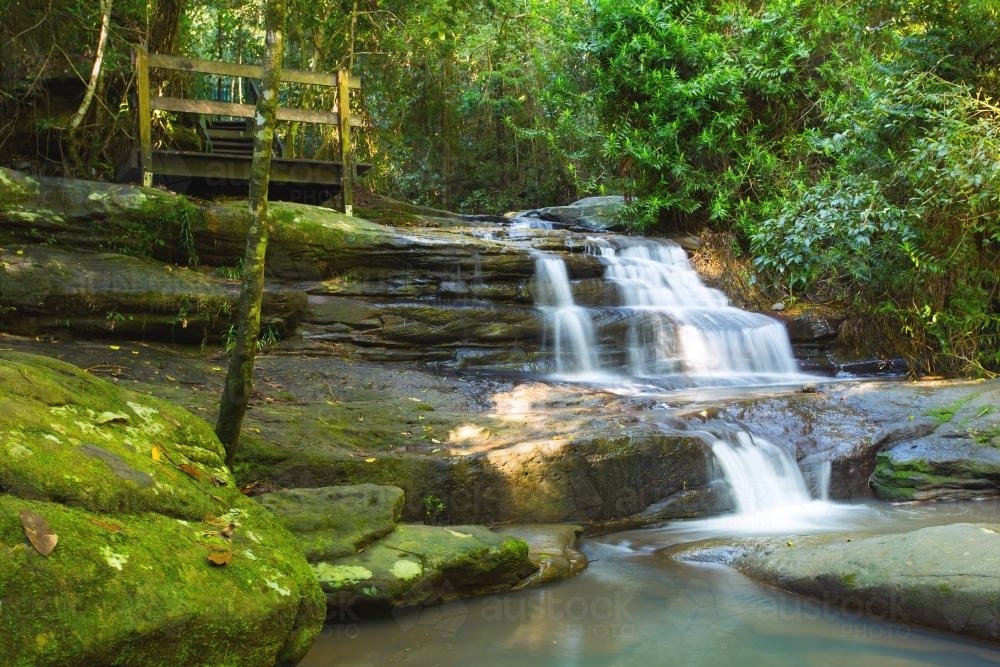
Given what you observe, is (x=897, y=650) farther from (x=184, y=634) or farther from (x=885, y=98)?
(x=885, y=98)

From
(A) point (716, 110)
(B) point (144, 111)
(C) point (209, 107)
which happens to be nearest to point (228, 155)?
(C) point (209, 107)

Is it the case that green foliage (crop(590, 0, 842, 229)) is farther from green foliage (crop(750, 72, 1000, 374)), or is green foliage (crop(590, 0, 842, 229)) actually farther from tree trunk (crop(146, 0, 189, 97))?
tree trunk (crop(146, 0, 189, 97))

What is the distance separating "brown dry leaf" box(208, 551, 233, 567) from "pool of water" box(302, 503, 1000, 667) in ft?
2.55

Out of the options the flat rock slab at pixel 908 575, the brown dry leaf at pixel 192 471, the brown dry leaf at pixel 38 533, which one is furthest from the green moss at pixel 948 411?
the brown dry leaf at pixel 38 533

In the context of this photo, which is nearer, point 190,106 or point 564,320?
point 190,106

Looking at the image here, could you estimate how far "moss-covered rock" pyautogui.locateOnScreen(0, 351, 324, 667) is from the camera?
2.42 meters

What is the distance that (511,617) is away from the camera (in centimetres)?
412

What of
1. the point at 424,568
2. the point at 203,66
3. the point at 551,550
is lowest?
the point at 551,550

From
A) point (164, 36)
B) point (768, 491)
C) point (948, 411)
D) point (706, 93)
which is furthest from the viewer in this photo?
point (706, 93)

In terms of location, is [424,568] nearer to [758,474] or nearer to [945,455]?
[758,474]

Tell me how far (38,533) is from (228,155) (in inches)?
319

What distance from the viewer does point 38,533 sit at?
2523mm

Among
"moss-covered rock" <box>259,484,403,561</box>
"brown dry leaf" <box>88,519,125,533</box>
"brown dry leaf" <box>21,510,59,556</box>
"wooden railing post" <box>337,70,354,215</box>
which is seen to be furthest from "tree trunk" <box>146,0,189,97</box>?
"brown dry leaf" <box>21,510,59,556</box>

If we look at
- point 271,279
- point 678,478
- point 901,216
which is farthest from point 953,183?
point 271,279
